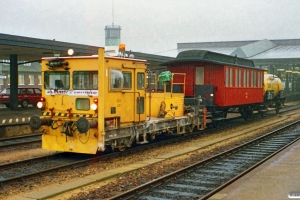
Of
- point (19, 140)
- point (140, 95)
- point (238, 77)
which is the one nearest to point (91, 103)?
point (140, 95)

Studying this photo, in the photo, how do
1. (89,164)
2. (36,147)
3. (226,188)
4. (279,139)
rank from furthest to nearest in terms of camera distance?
1. (279,139)
2. (36,147)
3. (89,164)
4. (226,188)

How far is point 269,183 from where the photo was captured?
840 cm

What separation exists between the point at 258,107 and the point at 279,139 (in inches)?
411

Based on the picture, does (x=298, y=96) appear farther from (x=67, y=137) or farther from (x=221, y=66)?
(x=67, y=137)

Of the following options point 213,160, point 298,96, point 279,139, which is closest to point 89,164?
point 213,160

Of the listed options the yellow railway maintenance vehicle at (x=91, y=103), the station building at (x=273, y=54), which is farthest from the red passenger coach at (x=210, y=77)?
the station building at (x=273, y=54)

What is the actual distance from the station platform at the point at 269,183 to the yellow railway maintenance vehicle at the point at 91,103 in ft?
13.8

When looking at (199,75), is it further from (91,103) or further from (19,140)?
(91,103)

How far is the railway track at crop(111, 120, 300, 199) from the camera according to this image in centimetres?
831

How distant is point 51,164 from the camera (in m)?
11.4

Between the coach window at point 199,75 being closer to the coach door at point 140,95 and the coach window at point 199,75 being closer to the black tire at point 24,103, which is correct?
the coach door at point 140,95

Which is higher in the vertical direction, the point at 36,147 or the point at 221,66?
the point at 221,66

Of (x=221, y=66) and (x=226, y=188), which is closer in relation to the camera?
(x=226, y=188)

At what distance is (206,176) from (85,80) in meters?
4.44
